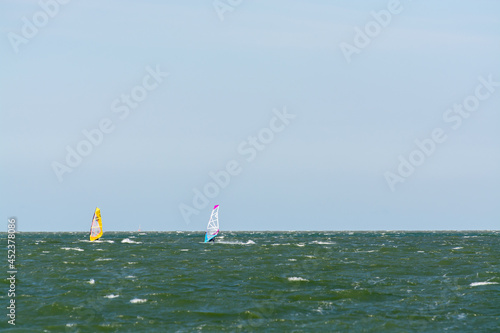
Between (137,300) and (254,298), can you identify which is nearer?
(137,300)

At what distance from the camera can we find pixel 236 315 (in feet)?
108

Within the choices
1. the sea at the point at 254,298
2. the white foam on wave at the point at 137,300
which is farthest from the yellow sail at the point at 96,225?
the white foam on wave at the point at 137,300

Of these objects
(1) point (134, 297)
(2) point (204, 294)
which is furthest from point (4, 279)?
(2) point (204, 294)

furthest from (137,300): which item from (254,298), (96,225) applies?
(96,225)

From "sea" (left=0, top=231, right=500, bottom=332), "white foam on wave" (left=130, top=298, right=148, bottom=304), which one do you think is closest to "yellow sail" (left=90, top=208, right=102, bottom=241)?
"sea" (left=0, top=231, right=500, bottom=332)

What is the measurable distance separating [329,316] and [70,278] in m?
20.8

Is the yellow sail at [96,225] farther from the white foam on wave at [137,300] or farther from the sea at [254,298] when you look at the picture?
the white foam on wave at [137,300]

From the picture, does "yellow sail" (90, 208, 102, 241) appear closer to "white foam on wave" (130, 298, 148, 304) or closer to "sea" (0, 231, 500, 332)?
"sea" (0, 231, 500, 332)

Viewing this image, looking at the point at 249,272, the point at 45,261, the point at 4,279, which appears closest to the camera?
the point at 4,279

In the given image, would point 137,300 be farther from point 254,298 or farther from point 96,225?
point 96,225

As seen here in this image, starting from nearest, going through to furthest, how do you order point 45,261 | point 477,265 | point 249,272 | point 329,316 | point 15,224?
point 329,316
point 15,224
point 249,272
point 477,265
point 45,261

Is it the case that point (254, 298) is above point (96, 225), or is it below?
below

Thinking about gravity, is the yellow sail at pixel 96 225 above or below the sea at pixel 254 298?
above

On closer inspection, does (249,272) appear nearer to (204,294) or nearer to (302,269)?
(302,269)
